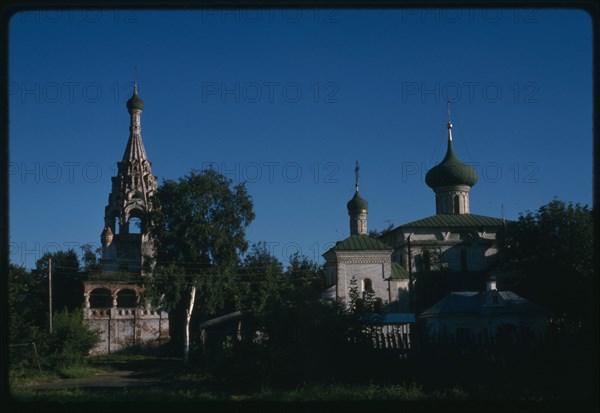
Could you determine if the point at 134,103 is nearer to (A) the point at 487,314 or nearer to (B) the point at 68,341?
(B) the point at 68,341

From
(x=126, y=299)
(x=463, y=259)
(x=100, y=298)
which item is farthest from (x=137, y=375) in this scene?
(x=463, y=259)

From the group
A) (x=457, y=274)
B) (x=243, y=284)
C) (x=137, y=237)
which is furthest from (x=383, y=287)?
(x=137, y=237)

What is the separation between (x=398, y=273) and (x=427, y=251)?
3.18 metres

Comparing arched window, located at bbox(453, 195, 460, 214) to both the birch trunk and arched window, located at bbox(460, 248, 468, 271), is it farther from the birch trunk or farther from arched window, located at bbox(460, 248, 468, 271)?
the birch trunk

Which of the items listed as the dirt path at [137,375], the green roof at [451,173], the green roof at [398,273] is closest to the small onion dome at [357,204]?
the green roof at [398,273]

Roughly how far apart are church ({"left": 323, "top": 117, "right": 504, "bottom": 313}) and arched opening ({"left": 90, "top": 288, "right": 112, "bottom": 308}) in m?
11.3

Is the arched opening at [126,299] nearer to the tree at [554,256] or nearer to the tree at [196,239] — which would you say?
the tree at [196,239]

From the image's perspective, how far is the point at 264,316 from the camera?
14.3 m

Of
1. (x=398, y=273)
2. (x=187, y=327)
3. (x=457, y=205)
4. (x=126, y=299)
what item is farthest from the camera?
(x=126, y=299)

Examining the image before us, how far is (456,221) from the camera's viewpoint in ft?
115

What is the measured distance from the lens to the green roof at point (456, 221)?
34781 millimetres

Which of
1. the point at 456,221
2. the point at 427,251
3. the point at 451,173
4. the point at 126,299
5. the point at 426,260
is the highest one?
the point at 451,173

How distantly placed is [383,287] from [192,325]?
897 cm
